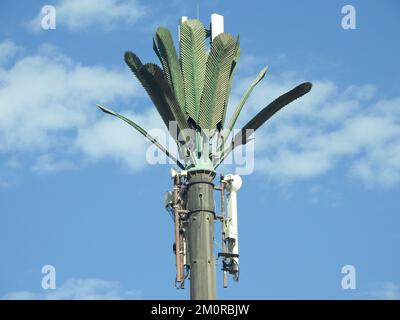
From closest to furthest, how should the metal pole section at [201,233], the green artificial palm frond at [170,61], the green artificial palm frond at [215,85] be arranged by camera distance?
1. the metal pole section at [201,233]
2. the green artificial palm frond at [215,85]
3. the green artificial palm frond at [170,61]

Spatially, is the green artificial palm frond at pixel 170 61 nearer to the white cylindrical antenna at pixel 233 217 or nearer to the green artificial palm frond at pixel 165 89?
the green artificial palm frond at pixel 165 89

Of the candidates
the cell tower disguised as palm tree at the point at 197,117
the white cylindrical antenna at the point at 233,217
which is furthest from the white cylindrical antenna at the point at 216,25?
the white cylindrical antenna at the point at 233,217

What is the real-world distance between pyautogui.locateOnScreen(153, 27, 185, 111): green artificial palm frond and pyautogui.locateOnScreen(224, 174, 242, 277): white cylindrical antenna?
365cm

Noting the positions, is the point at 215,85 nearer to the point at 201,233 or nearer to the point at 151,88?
the point at 151,88

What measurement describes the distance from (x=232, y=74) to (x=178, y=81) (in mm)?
2288

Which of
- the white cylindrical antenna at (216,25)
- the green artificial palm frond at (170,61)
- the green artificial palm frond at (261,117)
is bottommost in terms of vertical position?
the green artificial palm frond at (261,117)

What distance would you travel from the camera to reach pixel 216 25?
214 feet

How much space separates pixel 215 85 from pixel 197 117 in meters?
1.52

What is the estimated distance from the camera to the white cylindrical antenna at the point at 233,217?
62375 millimetres

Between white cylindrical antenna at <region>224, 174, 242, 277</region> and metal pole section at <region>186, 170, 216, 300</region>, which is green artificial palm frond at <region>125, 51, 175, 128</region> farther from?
white cylindrical antenna at <region>224, 174, 242, 277</region>
